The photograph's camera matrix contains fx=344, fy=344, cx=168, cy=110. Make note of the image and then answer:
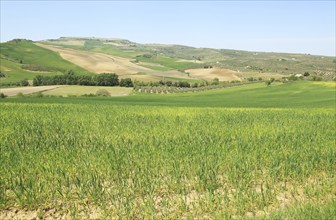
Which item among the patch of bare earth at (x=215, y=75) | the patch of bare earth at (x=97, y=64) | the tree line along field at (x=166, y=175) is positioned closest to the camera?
the tree line along field at (x=166, y=175)

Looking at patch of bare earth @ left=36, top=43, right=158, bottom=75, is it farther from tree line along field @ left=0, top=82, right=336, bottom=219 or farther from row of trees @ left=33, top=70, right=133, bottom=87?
tree line along field @ left=0, top=82, right=336, bottom=219

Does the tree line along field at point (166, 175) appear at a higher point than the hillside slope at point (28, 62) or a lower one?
lower

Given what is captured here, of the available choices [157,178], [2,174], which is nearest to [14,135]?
[2,174]

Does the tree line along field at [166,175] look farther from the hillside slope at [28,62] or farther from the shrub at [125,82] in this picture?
the hillside slope at [28,62]

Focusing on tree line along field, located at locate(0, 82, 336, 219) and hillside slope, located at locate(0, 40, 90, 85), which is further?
hillside slope, located at locate(0, 40, 90, 85)

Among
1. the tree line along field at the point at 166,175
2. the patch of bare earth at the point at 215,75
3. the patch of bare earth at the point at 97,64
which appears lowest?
the tree line along field at the point at 166,175

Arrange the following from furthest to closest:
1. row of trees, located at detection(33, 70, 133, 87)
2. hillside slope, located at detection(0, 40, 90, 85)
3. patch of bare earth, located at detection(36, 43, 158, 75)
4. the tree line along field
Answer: patch of bare earth, located at detection(36, 43, 158, 75) < hillside slope, located at detection(0, 40, 90, 85) < row of trees, located at detection(33, 70, 133, 87) < the tree line along field

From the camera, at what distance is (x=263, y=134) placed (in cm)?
1870

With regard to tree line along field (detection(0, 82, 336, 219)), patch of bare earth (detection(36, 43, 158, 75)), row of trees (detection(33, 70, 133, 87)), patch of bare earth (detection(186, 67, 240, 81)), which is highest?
patch of bare earth (detection(36, 43, 158, 75))

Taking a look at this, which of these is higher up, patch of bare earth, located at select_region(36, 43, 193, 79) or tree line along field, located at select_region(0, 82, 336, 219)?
patch of bare earth, located at select_region(36, 43, 193, 79)

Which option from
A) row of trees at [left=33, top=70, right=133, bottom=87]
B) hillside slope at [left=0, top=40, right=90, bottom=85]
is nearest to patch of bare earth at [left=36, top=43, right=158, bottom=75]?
hillside slope at [left=0, top=40, right=90, bottom=85]

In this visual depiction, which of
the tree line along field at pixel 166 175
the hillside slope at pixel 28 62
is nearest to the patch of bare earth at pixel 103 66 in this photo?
the hillside slope at pixel 28 62

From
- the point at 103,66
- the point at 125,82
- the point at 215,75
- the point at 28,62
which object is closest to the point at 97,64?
the point at 103,66

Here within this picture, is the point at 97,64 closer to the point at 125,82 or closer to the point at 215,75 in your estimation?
the point at 125,82
